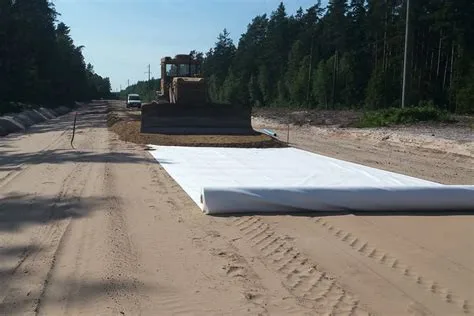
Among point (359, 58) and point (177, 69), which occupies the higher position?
point (359, 58)

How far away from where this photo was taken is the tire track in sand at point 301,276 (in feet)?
16.0

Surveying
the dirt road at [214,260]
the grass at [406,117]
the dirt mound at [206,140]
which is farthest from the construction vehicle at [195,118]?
the dirt road at [214,260]

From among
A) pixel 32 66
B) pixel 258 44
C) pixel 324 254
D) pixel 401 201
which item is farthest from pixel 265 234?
pixel 258 44

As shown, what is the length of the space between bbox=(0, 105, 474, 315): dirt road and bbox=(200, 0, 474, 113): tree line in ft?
122

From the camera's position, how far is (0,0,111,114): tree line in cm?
5069

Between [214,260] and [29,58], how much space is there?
2157 inches

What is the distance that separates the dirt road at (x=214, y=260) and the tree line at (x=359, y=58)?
122 feet

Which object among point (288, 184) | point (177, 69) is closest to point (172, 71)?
point (177, 69)

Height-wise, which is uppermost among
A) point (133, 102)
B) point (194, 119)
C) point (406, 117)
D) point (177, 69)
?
point (177, 69)

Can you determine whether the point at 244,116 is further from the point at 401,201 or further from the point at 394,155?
the point at 401,201

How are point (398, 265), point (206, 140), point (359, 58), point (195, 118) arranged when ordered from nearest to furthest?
point (398, 265) → point (206, 140) → point (195, 118) → point (359, 58)

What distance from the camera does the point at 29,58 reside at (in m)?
55.9

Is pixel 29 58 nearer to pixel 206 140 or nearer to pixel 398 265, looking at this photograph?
pixel 206 140

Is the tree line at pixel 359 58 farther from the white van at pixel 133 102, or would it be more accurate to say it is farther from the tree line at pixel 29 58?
the tree line at pixel 29 58
